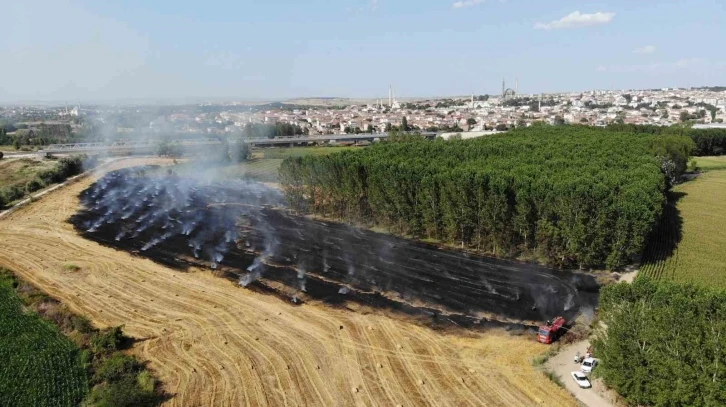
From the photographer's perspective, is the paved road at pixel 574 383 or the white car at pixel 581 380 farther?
the white car at pixel 581 380

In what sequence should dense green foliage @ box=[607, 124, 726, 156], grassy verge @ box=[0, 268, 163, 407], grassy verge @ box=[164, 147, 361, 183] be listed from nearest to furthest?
grassy verge @ box=[0, 268, 163, 407] → grassy verge @ box=[164, 147, 361, 183] → dense green foliage @ box=[607, 124, 726, 156]

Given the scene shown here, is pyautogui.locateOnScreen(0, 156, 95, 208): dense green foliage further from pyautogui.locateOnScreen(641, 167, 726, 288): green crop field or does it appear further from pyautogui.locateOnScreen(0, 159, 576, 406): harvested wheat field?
pyautogui.locateOnScreen(641, 167, 726, 288): green crop field

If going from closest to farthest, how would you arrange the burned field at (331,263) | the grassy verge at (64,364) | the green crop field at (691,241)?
1. the grassy verge at (64,364)
2. the burned field at (331,263)
3. the green crop field at (691,241)

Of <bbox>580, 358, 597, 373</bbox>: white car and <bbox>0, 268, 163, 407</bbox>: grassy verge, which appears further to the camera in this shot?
<bbox>580, 358, 597, 373</bbox>: white car

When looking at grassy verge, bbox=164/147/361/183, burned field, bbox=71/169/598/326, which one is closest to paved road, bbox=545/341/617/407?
burned field, bbox=71/169/598/326

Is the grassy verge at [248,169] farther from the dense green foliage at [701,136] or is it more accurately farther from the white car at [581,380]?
the dense green foliage at [701,136]

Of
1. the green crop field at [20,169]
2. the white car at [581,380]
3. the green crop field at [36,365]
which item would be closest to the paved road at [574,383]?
the white car at [581,380]

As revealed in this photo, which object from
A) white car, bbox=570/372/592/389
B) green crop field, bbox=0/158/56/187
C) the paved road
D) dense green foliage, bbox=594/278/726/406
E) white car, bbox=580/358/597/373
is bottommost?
the paved road

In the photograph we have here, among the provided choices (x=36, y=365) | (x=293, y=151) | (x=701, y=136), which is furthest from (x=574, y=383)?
(x=701, y=136)

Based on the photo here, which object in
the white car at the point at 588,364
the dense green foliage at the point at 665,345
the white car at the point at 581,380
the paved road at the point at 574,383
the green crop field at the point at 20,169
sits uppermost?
the green crop field at the point at 20,169
